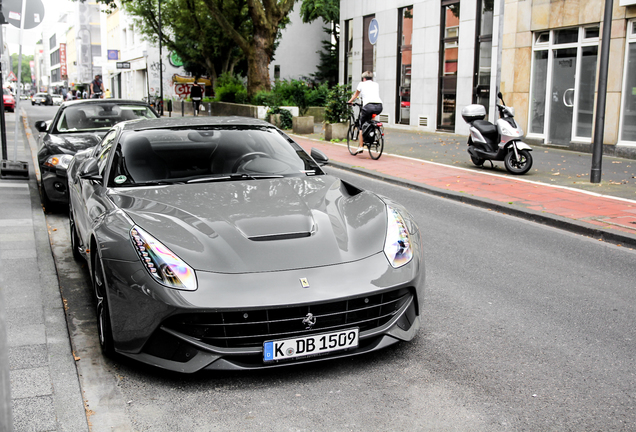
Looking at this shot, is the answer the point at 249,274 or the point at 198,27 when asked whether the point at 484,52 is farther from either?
the point at 198,27

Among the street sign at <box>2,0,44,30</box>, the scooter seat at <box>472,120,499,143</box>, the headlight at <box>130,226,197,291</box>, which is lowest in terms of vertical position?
the headlight at <box>130,226,197,291</box>

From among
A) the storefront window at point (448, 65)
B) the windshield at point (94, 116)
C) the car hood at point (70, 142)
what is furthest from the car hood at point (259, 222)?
the storefront window at point (448, 65)

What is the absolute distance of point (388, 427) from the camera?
307 cm

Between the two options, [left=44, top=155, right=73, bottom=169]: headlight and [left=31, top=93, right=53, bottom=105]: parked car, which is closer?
[left=44, top=155, right=73, bottom=169]: headlight

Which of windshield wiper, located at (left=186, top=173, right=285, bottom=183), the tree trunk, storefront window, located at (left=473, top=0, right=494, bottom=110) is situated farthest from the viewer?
the tree trunk

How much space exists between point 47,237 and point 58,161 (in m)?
1.76

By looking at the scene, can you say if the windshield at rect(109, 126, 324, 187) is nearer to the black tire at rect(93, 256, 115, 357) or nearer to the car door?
the car door

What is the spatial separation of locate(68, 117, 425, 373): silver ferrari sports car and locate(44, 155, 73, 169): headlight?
4.29 metres

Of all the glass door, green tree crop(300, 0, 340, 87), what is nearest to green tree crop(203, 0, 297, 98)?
green tree crop(300, 0, 340, 87)

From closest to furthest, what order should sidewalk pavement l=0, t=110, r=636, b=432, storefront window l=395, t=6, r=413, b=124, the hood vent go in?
1. sidewalk pavement l=0, t=110, r=636, b=432
2. the hood vent
3. storefront window l=395, t=6, r=413, b=124

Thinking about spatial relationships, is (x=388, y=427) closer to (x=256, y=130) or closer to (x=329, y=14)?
(x=256, y=130)

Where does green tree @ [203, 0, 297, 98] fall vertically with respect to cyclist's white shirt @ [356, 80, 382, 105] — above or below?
above

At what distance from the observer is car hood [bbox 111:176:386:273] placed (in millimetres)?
3516

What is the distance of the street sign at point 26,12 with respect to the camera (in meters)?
11.2
